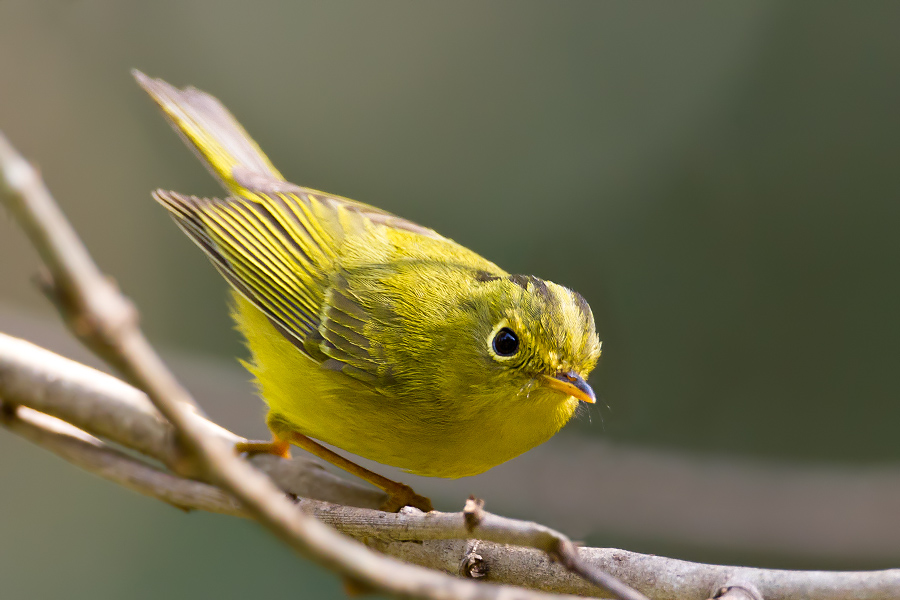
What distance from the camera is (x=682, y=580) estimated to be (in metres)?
2.07

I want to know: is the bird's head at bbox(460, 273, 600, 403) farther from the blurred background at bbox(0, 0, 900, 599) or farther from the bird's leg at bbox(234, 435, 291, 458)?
the blurred background at bbox(0, 0, 900, 599)

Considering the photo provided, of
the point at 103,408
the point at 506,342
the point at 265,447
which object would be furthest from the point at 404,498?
the point at 103,408

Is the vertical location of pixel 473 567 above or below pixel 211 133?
below

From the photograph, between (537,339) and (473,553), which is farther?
(537,339)

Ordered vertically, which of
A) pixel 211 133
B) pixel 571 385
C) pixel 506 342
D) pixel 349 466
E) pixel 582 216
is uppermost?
pixel 582 216

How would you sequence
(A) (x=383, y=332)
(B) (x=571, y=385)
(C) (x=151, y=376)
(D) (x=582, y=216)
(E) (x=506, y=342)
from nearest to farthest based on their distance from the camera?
(C) (x=151, y=376) → (B) (x=571, y=385) → (E) (x=506, y=342) → (A) (x=383, y=332) → (D) (x=582, y=216)

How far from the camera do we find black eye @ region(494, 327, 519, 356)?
2971 millimetres

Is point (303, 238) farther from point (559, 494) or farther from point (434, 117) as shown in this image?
point (434, 117)

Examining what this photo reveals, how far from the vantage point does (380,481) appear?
330 centimetres

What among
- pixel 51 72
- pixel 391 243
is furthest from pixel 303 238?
pixel 51 72

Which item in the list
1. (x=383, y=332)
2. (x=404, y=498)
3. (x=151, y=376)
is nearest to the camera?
(x=151, y=376)

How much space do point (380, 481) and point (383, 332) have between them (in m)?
0.63

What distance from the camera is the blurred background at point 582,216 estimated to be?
4855 millimetres

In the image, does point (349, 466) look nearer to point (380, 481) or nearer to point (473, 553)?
point (380, 481)
